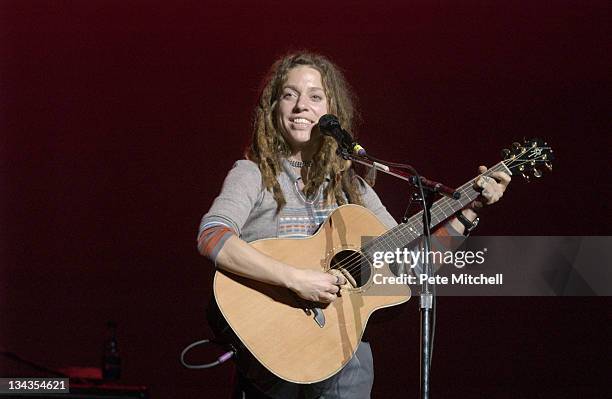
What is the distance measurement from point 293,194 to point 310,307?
371 millimetres

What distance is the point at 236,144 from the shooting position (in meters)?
4.09

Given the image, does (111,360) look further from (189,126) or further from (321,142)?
(321,142)

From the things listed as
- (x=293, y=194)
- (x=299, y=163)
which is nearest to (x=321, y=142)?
(x=299, y=163)

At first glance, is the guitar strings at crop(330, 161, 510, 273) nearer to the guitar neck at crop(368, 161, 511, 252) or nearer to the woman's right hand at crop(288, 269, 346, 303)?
the guitar neck at crop(368, 161, 511, 252)

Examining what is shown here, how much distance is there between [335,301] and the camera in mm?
2389

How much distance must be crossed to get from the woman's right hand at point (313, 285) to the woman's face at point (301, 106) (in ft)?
1.54

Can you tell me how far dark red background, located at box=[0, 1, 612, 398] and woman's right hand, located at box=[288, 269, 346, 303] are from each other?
1.79m

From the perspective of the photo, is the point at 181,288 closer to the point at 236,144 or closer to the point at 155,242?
the point at 155,242

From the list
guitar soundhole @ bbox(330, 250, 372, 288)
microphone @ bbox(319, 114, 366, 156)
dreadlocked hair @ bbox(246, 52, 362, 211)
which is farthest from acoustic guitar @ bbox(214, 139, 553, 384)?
microphone @ bbox(319, 114, 366, 156)

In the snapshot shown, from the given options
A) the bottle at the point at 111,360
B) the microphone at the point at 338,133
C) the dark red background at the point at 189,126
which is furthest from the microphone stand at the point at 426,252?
the bottle at the point at 111,360

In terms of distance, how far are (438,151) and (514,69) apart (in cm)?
57

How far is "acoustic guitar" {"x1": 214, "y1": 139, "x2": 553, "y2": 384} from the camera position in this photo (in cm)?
227

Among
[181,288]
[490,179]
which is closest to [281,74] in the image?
[490,179]

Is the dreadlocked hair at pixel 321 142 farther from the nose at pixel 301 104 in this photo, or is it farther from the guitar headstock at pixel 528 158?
the guitar headstock at pixel 528 158
